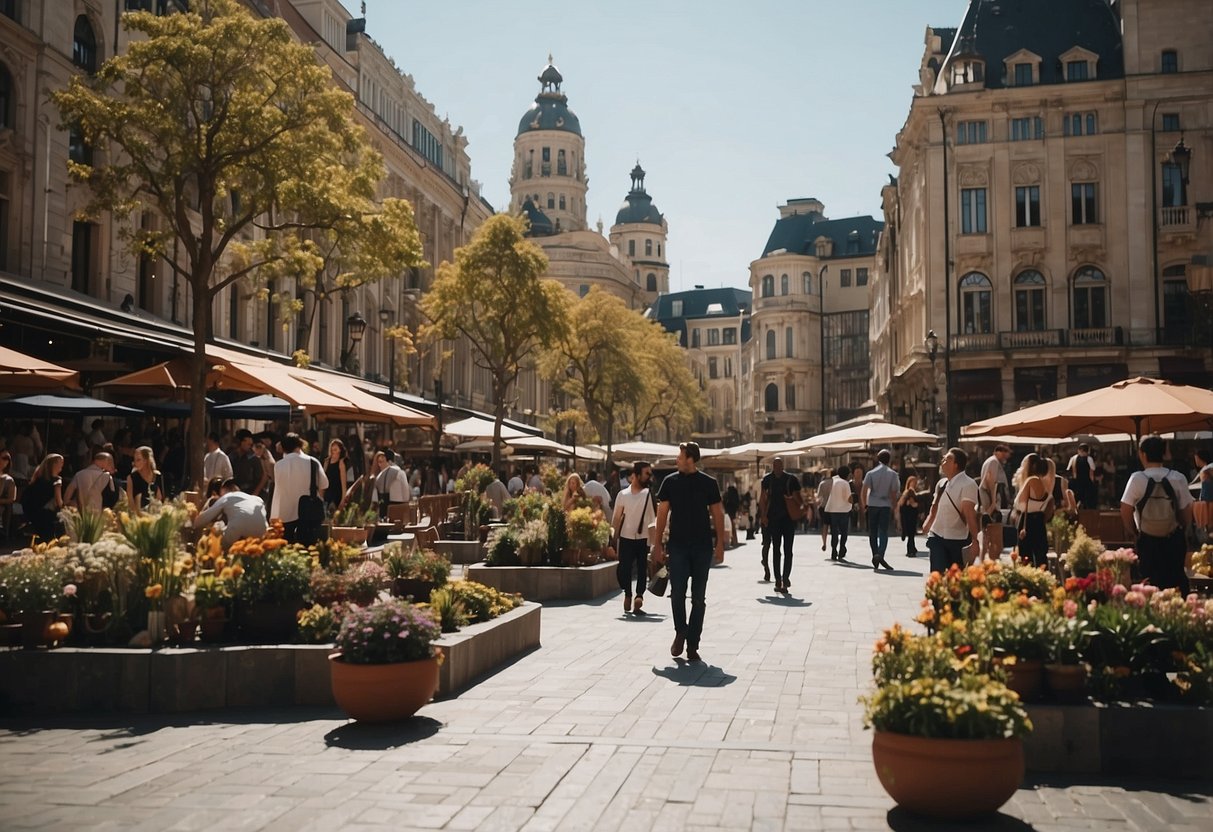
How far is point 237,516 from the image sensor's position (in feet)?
35.4

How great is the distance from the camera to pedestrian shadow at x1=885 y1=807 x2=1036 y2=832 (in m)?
5.58

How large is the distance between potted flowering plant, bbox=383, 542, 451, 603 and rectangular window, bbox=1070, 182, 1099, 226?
131ft

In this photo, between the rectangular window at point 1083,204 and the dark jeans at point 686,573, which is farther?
the rectangular window at point 1083,204

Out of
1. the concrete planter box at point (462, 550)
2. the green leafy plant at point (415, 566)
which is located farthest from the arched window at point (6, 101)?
the green leafy plant at point (415, 566)

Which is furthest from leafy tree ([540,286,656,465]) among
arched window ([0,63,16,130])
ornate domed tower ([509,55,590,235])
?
ornate domed tower ([509,55,590,235])

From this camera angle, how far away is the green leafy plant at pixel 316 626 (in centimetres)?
867

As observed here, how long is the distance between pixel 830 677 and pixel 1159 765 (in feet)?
10.6

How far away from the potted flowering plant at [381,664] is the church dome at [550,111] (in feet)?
405

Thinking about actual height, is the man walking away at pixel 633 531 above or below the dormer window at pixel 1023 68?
below

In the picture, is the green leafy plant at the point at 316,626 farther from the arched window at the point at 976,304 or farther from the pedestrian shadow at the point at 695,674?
the arched window at the point at 976,304

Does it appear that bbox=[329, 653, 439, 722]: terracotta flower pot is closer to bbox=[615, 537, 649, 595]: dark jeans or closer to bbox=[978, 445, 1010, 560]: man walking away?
bbox=[615, 537, 649, 595]: dark jeans

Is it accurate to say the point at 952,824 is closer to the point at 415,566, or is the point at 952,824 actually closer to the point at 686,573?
the point at 686,573

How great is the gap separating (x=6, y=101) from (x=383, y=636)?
20813mm

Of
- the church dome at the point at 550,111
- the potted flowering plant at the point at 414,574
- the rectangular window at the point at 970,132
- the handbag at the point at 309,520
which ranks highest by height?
the church dome at the point at 550,111
